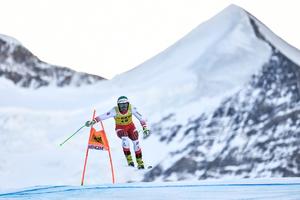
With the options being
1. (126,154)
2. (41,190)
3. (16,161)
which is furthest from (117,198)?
(16,161)

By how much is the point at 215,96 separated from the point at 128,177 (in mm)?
829

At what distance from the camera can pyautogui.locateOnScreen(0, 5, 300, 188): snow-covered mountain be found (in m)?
3.72

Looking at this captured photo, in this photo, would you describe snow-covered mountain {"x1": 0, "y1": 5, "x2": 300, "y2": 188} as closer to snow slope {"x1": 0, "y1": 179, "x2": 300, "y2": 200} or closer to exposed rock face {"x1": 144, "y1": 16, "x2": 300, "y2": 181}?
exposed rock face {"x1": 144, "y1": 16, "x2": 300, "y2": 181}

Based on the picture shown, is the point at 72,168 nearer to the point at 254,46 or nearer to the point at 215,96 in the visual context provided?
the point at 215,96

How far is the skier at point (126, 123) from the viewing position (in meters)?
3.31

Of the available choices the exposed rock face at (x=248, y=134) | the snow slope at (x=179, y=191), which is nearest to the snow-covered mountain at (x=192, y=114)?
the exposed rock face at (x=248, y=134)

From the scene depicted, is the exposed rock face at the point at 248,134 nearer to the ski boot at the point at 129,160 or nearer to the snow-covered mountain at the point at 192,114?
the snow-covered mountain at the point at 192,114

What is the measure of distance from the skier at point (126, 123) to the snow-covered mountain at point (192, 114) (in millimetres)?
137

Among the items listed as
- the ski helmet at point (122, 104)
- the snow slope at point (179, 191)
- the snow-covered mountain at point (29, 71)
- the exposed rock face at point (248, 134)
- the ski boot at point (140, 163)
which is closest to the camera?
the snow slope at point (179, 191)

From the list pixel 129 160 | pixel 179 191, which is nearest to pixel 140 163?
pixel 129 160

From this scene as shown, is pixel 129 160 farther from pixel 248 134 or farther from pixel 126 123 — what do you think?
pixel 248 134

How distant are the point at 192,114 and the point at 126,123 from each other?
2.31 ft

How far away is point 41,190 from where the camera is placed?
2.42 m

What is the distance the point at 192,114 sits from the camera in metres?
3.91
